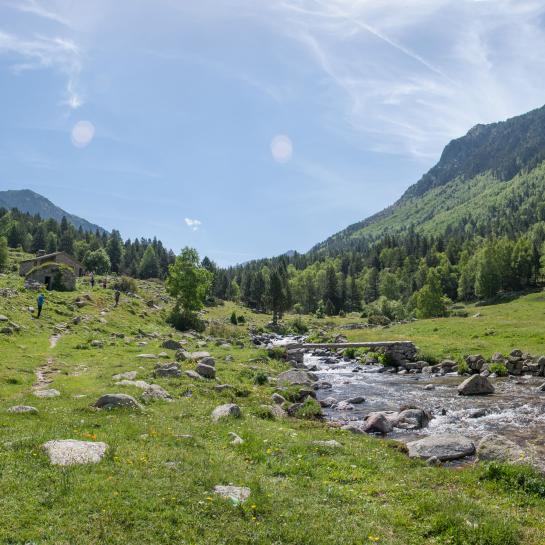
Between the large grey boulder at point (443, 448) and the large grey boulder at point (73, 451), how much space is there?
11287 millimetres

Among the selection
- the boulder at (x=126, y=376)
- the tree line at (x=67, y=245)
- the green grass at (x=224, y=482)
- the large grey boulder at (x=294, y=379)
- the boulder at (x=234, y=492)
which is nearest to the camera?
the green grass at (x=224, y=482)

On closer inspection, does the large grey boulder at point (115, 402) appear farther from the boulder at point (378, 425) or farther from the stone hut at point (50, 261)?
the stone hut at point (50, 261)

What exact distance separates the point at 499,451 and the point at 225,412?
1127 centimetres

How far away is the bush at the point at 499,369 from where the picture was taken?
4016 centimetres

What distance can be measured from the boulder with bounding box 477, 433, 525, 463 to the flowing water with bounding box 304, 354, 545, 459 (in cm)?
232

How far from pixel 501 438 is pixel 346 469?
266 inches

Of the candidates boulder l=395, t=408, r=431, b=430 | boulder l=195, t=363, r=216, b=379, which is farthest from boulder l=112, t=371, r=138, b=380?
boulder l=395, t=408, r=431, b=430

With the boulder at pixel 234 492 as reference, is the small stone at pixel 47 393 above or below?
above

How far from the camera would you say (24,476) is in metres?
11.1

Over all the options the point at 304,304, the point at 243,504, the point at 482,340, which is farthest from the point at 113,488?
the point at 304,304

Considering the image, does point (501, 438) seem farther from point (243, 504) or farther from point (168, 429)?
point (168, 429)

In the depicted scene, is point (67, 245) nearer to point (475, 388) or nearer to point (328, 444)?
point (475, 388)

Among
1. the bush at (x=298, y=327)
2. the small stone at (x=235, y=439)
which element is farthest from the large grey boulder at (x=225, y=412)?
the bush at (x=298, y=327)

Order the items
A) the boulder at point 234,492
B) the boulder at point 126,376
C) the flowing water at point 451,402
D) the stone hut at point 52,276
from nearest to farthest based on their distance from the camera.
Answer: the boulder at point 234,492 → the flowing water at point 451,402 → the boulder at point 126,376 → the stone hut at point 52,276
